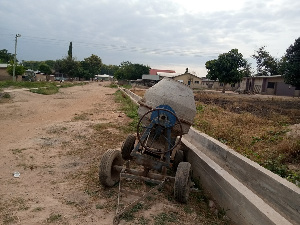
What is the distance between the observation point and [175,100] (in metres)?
5.35

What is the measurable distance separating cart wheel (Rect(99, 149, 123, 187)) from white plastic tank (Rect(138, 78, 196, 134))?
4.15 ft

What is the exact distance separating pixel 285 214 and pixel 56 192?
390 centimetres

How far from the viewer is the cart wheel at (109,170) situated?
4.60 meters

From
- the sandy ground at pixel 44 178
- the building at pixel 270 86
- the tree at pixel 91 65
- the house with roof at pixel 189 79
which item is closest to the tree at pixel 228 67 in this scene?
the building at pixel 270 86

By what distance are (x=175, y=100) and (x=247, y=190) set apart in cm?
223

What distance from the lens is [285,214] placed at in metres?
4.27

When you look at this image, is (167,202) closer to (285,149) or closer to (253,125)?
(285,149)

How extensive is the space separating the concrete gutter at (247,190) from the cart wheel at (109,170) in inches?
71.8

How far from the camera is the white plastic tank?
5.34 meters

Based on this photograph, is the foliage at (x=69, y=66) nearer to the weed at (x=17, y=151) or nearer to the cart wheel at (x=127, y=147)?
the weed at (x=17, y=151)

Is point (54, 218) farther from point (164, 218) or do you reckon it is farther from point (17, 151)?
point (17, 151)

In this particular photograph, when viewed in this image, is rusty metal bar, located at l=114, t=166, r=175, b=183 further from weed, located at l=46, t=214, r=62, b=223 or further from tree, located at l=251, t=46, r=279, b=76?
tree, located at l=251, t=46, r=279, b=76

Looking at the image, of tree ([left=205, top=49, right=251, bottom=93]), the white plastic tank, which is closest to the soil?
the white plastic tank

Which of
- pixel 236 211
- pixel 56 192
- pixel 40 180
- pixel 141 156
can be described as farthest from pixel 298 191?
pixel 40 180
